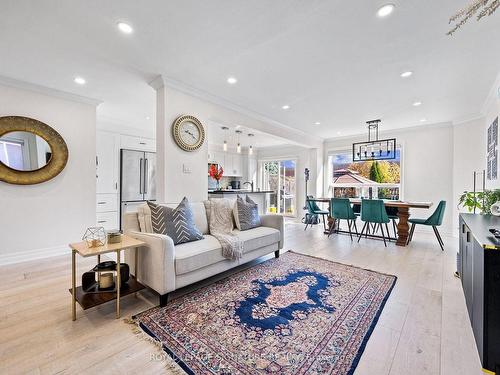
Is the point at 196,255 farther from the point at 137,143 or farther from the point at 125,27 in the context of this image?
the point at 137,143

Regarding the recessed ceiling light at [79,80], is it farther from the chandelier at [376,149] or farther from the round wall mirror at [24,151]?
the chandelier at [376,149]

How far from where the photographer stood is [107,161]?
4824mm

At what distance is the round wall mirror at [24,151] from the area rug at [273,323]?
2.96 m

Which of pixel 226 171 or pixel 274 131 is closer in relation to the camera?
pixel 274 131


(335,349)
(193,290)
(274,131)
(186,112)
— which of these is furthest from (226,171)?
(335,349)

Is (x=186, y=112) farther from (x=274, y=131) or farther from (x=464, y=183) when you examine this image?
(x=464, y=183)

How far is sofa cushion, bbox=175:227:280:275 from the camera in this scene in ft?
7.01

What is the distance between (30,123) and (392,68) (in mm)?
4859

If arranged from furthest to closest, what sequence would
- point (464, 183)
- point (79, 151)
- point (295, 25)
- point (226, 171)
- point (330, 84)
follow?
point (226, 171) → point (464, 183) → point (79, 151) → point (330, 84) → point (295, 25)

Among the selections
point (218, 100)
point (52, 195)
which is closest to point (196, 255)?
point (218, 100)

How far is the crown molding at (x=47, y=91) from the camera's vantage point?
3055 millimetres

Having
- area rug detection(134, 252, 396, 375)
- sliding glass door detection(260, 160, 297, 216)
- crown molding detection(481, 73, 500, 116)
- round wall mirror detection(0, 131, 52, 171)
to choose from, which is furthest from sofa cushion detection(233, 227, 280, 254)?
sliding glass door detection(260, 160, 297, 216)

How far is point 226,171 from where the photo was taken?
782 centimetres

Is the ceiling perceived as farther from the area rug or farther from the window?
the area rug
